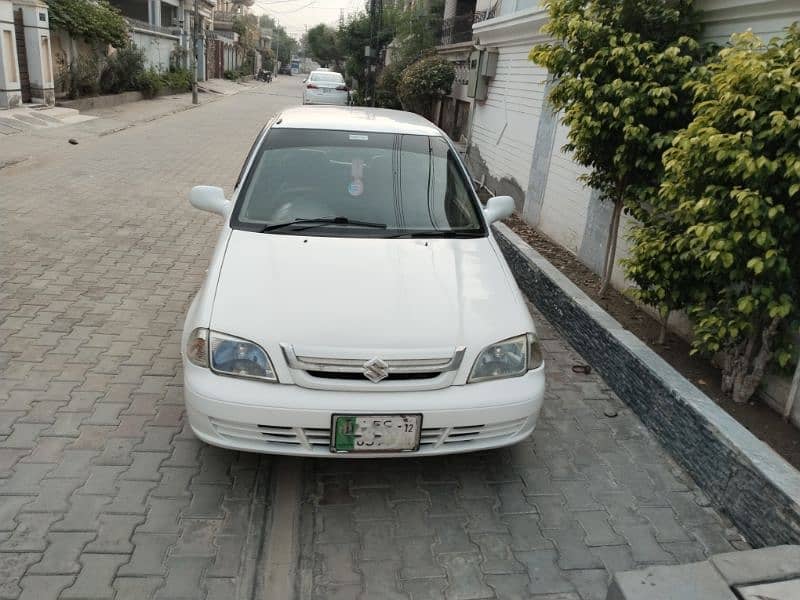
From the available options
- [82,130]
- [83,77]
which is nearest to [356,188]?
[82,130]

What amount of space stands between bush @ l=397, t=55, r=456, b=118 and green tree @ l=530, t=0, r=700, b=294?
13.3 meters

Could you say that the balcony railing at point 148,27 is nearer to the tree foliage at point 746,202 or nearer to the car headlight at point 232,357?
the car headlight at point 232,357

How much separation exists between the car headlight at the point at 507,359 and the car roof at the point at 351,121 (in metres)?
2.06

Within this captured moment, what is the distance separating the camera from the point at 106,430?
11.6 ft

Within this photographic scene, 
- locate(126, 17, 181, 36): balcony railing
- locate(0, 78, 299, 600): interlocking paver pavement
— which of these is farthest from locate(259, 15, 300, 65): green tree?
locate(0, 78, 299, 600): interlocking paver pavement

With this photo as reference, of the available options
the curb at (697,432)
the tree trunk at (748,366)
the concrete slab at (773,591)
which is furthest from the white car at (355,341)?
the tree trunk at (748,366)

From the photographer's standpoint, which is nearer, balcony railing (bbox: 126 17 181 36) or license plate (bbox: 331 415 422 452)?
license plate (bbox: 331 415 422 452)

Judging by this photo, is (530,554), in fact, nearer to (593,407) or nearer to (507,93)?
(593,407)

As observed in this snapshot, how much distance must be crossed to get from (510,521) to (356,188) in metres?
2.21

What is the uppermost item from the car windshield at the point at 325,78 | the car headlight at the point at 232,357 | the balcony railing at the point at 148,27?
the balcony railing at the point at 148,27

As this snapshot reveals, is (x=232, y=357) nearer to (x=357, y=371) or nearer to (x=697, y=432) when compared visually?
(x=357, y=371)

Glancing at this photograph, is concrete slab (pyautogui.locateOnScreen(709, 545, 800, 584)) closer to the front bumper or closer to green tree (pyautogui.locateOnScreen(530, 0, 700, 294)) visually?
the front bumper

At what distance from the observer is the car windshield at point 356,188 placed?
381 cm

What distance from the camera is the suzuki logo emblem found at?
282 cm
